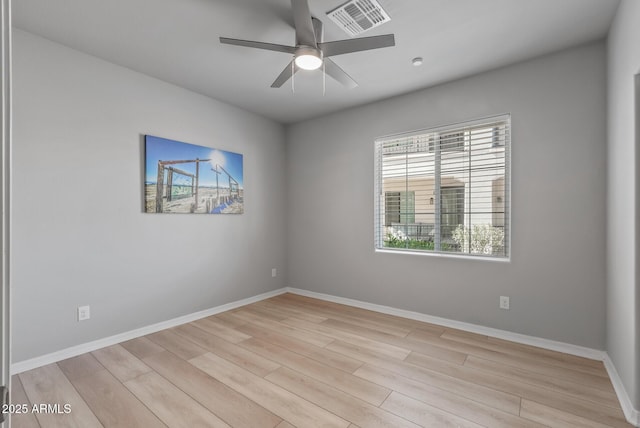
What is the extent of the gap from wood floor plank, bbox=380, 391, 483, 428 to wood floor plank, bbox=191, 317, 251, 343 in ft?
5.09

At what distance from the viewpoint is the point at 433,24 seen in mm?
2311

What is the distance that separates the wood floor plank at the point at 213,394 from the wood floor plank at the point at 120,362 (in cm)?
8

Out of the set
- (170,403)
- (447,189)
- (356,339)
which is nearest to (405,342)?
(356,339)

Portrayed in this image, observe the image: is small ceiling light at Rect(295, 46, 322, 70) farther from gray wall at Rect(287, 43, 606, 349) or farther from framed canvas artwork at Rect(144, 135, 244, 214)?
framed canvas artwork at Rect(144, 135, 244, 214)

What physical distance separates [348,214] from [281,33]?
227cm

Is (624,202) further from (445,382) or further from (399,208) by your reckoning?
(399,208)

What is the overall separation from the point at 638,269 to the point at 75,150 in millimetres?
4076

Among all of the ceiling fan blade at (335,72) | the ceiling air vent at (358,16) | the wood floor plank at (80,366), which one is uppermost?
the ceiling air vent at (358,16)

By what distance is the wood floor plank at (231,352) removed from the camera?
2445 mm

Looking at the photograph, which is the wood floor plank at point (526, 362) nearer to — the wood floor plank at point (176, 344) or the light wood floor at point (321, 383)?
the light wood floor at point (321, 383)

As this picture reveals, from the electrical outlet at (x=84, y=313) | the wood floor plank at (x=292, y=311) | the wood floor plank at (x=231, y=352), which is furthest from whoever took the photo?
the wood floor plank at (x=292, y=311)

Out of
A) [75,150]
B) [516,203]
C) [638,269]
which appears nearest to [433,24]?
[516,203]
